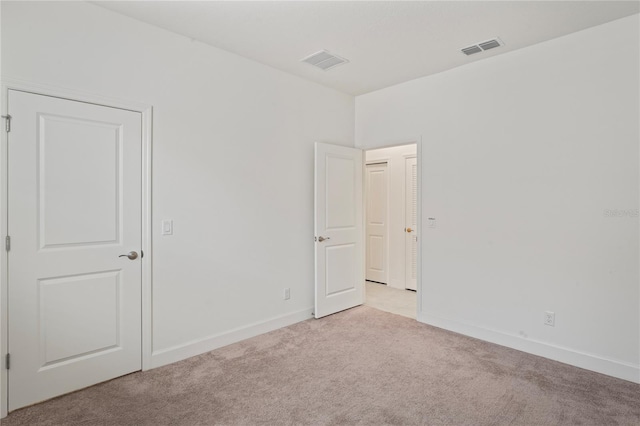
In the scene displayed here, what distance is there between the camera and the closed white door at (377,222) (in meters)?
5.97

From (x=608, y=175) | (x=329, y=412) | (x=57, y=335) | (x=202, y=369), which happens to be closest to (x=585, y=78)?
(x=608, y=175)

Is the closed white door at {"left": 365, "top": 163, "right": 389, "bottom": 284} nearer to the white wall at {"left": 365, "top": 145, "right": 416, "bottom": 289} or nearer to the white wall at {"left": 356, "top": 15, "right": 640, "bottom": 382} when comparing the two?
the white wall at {"left": 365, "top": 145, "right": 416, "bottom": 289}

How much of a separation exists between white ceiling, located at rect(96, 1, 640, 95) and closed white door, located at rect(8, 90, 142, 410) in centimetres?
95

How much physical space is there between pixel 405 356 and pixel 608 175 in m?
2.22

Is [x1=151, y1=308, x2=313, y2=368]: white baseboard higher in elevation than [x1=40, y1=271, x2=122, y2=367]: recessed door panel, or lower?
lower

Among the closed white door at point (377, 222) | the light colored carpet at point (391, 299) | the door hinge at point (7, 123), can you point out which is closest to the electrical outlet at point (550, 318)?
the light colored carpet at point (391, 299)

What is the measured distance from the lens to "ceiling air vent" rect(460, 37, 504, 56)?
10.1 feet

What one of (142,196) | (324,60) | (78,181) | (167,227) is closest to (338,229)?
(324,60)

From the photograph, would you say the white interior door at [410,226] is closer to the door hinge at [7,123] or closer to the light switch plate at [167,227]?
the light switch plate at [167,227]

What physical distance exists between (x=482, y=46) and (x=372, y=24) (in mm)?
1120

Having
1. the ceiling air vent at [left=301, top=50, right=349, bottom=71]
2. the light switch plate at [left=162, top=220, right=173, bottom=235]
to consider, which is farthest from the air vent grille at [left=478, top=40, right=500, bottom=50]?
the light switch plate at [left=162, top=220, right=173, bottom=235]

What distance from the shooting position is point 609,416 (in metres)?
2.23

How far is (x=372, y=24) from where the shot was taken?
281cm

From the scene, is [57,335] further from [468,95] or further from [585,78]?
[585,78]
